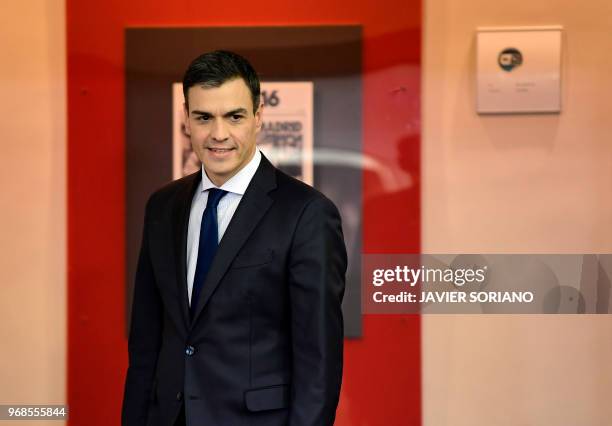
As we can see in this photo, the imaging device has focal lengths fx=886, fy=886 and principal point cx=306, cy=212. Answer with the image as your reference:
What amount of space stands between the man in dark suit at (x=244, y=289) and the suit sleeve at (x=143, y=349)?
0.30ft

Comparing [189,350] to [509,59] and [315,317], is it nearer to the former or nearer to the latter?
[315,317]

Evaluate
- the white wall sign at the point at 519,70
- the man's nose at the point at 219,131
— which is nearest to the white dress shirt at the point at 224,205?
the man's nose at the point at 219,131

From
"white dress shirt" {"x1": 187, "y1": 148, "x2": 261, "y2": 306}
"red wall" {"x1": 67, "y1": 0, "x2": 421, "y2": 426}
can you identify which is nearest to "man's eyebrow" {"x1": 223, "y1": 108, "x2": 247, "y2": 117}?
"white dress shirt" {"x1": 187, "y1": 148, "x2": 261, "y2": 306}

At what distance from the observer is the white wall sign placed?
2.85 meters

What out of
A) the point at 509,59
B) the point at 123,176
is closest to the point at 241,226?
the point at 123,176

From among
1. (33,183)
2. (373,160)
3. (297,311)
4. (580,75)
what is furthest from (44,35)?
(580,75)

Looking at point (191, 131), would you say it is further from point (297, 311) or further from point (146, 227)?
point (297, 311)

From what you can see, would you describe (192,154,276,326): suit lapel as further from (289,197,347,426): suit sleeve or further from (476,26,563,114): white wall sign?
(476,26,563,114): white wall sign

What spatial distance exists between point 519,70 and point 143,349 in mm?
1516

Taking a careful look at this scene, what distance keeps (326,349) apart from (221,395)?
26 cm

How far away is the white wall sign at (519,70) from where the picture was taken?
9.36 feet

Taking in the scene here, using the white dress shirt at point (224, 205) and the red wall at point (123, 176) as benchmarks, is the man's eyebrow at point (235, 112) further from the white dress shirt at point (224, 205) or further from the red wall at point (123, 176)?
A: the red wall at point (123, 176)

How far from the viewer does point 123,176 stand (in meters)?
2.96

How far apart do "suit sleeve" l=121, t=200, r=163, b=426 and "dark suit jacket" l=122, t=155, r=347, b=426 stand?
145 mm
